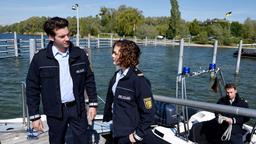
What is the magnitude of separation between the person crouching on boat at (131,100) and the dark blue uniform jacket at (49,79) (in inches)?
19.1

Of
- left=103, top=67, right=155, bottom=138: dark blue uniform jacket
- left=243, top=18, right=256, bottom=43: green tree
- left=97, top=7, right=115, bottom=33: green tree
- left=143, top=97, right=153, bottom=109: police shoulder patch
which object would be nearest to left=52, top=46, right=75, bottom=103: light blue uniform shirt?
left=103, top=67, right=155, bottom=138: dark blue uniform jacket

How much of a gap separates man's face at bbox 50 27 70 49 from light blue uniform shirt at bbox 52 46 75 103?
90 mm

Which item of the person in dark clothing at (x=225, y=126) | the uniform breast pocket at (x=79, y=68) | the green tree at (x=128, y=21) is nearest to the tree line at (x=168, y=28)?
the green tree at (x=128, y=21)

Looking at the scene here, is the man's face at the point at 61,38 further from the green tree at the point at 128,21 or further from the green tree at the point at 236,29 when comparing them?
the green tree at the point at 236,29

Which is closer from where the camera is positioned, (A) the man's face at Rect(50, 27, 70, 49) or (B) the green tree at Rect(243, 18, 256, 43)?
(A) the man's face at Rect(50, 27, 70, 49)

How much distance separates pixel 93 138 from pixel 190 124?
5.17 feet

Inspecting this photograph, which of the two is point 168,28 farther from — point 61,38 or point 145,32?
point 61,38

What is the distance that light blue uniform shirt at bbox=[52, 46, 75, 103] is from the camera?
3.08m

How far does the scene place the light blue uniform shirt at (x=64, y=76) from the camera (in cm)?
308

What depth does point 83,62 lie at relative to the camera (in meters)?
3.21

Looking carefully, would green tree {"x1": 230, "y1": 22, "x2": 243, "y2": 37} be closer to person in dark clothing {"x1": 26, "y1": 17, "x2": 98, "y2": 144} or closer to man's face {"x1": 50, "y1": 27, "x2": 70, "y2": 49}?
person in dark clothing {"x1": 26, "y1": 17, "x2": 98, "y2": 144}

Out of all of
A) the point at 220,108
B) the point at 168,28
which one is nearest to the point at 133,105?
the point at 220,108


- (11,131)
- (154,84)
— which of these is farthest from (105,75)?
(11,131)

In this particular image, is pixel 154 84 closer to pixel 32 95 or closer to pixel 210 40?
pixel 32 95
